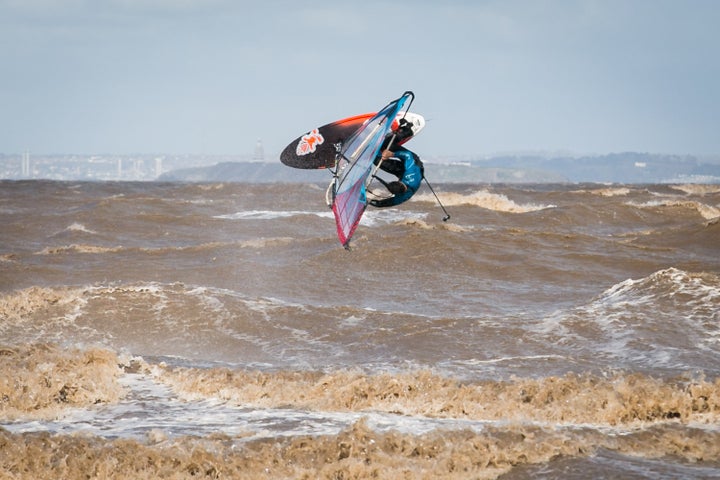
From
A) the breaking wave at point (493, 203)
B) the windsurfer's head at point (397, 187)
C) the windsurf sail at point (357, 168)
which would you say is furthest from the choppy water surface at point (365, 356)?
the breaking wave at point (493, 203)

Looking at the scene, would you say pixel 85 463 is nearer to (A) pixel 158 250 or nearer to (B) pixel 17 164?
(A) pixel 158 250

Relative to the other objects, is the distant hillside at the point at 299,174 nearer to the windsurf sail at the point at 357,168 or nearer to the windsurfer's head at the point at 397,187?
the windsurf sail at the point at 357,168

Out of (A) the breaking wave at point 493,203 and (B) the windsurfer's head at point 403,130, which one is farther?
(A) the breaking wave at point 493,203

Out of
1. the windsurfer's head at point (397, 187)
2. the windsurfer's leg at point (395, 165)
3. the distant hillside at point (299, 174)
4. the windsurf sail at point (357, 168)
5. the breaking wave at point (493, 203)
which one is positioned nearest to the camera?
the windsurf sail at point (357, 168)

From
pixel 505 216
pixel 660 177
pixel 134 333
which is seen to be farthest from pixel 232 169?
pixel 134 333

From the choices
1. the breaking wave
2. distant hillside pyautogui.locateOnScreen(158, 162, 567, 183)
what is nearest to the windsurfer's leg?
the breaking wave

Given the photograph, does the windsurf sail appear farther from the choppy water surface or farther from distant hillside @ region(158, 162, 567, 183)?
distant hillside @ region(158, 162, 567, 183)

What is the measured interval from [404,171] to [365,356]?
2.49 metres

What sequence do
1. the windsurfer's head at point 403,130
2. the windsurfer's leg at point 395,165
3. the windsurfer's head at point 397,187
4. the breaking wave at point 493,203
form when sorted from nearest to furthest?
1. the windsurfer's head at point 397,187
2. the windsurfer's leg at point 395,165
3. the windsurfer's head at point 403,130
4. the breaking wave at point 493,203

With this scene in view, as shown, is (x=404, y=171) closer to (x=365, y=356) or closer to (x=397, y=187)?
(x=397, y=187)

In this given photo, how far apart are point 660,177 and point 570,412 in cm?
19786

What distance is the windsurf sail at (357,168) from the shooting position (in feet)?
28.8

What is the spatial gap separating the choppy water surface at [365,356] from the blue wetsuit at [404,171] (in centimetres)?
168

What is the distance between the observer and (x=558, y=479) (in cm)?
625
